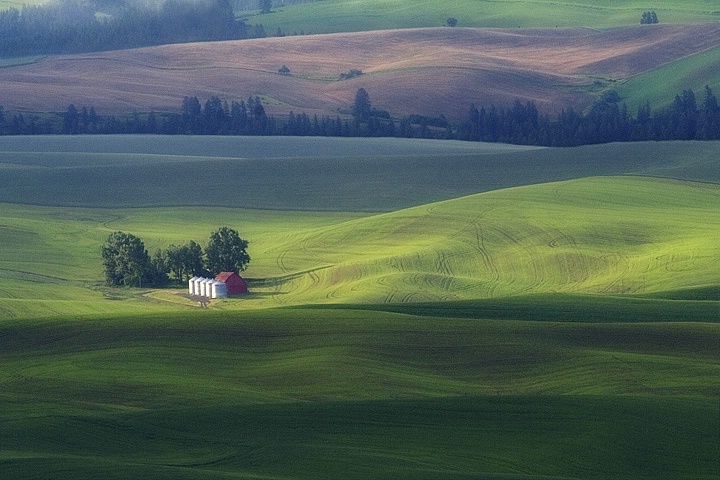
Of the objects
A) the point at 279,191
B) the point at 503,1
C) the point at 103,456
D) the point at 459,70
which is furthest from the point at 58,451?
the point at 503,1

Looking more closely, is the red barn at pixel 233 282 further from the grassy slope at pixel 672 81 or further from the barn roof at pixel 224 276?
the grassy slope at pixel 672 81

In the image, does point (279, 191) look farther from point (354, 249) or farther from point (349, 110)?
point (349, 110)

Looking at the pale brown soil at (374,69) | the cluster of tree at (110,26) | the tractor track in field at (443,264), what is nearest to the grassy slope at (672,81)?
the pale brown soil at (374,69)

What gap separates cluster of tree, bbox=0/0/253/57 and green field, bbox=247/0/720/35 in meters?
5.26

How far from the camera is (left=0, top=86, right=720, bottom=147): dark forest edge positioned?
97750mm

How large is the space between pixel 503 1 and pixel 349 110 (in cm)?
4815

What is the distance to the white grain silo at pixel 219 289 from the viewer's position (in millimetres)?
51416

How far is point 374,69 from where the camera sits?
122 m

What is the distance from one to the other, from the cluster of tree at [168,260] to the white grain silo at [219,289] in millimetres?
4048

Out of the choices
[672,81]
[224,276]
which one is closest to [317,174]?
[224,276]

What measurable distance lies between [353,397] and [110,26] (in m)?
122

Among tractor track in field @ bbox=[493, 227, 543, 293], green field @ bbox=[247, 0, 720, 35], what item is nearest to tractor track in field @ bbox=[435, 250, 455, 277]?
tractor track in field @ bbox=[493, 227, 543, 293]

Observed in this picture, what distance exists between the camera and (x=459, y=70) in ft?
387

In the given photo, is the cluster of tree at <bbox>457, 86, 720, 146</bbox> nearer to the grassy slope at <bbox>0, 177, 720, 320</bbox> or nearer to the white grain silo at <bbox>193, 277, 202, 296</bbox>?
the grassy slope at <bbox>0, 177, 720, 320</bbox>
